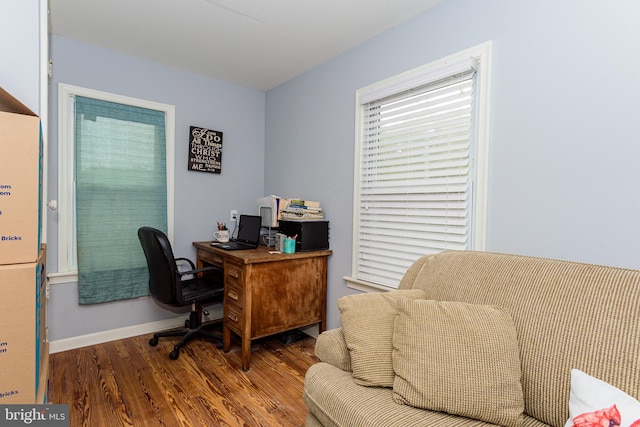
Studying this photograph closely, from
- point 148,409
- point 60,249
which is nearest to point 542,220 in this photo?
point 148,409

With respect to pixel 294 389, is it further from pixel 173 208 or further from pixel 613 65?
pixel 613 65

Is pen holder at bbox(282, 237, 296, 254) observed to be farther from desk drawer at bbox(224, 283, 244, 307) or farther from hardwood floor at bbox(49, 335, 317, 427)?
hardwood floor at bbox(49, 335, 317, 427)

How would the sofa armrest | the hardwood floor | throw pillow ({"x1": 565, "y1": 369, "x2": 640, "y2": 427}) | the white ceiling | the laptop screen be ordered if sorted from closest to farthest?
throw pillow ({"x1": 565, "y1": 369, "x2": 640, "y2": 427}) → the sofa armrest → the hardwood floor → the white ceiling → the laptop screen

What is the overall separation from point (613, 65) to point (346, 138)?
5.23 ft

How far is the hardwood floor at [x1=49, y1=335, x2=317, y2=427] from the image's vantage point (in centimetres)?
176

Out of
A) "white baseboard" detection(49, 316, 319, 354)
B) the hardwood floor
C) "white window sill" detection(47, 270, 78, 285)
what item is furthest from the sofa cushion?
"white window sill" detection(47, 270, 78, 285)

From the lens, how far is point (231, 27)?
226 cm

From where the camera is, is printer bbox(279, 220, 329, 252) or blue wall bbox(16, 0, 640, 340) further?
printer bbox(279, 220, 329, 252)

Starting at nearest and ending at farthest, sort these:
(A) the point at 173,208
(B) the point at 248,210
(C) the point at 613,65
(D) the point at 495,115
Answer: (C) the point at 613,65 → (D) the point at 495,115 → (A) the point at 173,208 → (B) the point at 248,210

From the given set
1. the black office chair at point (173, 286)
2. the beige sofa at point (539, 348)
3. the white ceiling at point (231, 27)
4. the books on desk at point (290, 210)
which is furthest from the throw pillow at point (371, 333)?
the white ceiling at point (231, 27)

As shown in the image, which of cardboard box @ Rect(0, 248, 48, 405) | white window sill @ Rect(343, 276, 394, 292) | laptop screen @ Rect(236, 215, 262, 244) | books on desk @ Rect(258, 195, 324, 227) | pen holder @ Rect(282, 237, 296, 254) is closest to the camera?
cardboard box @ Rect(0, 248, 48, 405)

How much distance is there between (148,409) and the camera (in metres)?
1.82

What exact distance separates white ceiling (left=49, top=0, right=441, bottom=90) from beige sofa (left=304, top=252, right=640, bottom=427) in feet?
5.59

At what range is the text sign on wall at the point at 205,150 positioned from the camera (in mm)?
3012
